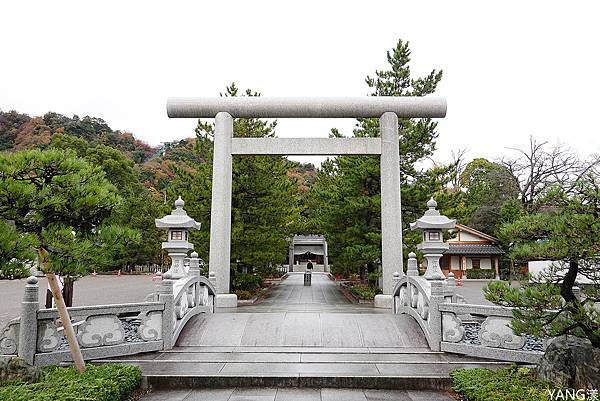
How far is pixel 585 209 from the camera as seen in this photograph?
3.97 m

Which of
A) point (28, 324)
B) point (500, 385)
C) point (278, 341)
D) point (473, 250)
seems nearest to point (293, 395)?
point (500, 385)

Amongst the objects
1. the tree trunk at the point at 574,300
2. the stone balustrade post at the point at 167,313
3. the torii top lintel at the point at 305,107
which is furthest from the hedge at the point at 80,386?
the torii top lintel at the point at 305,107

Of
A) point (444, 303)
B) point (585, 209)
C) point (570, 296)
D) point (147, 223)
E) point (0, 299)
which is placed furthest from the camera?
point (147, 223)

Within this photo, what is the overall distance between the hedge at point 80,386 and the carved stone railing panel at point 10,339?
2.43 feet

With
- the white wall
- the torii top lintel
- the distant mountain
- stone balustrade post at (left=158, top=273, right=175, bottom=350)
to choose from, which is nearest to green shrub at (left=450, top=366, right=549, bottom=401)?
stone balustrade post at (left=158, top=273, right=175, bottom=350)

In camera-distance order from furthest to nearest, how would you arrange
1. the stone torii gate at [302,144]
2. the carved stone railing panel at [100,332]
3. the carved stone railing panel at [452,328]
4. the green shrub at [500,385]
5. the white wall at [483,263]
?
the white wall at [483,263], the stone torii gate at [302,144], the carved stone railing panel at [452,328], the carved stone railing panel at [100,332], the green shrub at [500,385]

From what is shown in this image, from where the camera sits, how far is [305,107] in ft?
39.5

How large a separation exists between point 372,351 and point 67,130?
50.2m

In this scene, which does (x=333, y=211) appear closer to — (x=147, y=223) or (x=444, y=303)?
(x=444, y=303)

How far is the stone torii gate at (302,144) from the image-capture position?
12031 mm

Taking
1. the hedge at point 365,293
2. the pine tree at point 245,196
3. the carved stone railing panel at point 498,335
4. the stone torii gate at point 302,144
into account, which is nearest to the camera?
the carved stone railing panel at point 498,335

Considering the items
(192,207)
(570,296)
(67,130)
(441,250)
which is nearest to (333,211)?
(192,207)

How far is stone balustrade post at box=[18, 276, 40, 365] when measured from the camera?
5.44 meters

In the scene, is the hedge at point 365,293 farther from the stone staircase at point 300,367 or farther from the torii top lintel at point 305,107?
the stone staircase at point 300,367
